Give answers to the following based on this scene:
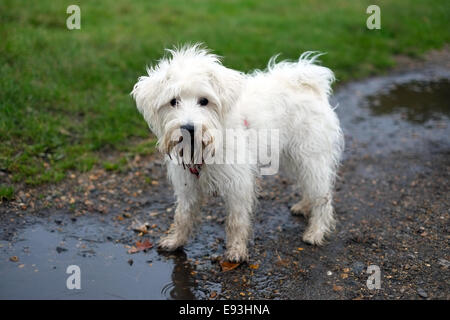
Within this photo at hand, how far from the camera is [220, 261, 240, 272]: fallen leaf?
417 centimetres

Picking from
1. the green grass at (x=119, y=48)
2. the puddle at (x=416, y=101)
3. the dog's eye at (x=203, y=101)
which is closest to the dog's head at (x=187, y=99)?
the dog's eye at (x=203, y=101)

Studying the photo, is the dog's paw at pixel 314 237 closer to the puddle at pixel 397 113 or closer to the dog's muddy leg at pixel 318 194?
the dog's muddy leg at pixel 318 194

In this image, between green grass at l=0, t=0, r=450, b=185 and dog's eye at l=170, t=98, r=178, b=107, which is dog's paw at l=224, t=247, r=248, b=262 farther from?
green grass at l=0, t=0, r=450, b=185

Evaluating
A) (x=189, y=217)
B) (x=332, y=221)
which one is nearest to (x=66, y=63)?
(x=189, y=217)

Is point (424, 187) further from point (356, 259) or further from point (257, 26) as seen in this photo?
point (257, 26)

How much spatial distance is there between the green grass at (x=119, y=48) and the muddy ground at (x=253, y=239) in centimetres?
70

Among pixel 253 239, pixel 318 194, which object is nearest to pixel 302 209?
pixel 318 194

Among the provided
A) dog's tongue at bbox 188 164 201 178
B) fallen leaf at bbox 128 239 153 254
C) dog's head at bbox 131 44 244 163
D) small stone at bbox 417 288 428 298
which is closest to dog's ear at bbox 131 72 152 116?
dog's head at bbox 131 44 244 163

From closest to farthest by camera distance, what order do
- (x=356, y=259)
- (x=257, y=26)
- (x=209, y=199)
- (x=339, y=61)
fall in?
(x=356, y=259)
(x=209, y=199)
(x=339, y=61)
(x=257, y=26)

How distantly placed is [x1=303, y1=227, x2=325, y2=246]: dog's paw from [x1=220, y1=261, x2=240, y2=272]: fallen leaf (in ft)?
2.74

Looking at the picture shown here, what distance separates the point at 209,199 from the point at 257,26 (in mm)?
6314

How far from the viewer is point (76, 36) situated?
27.9 feet
